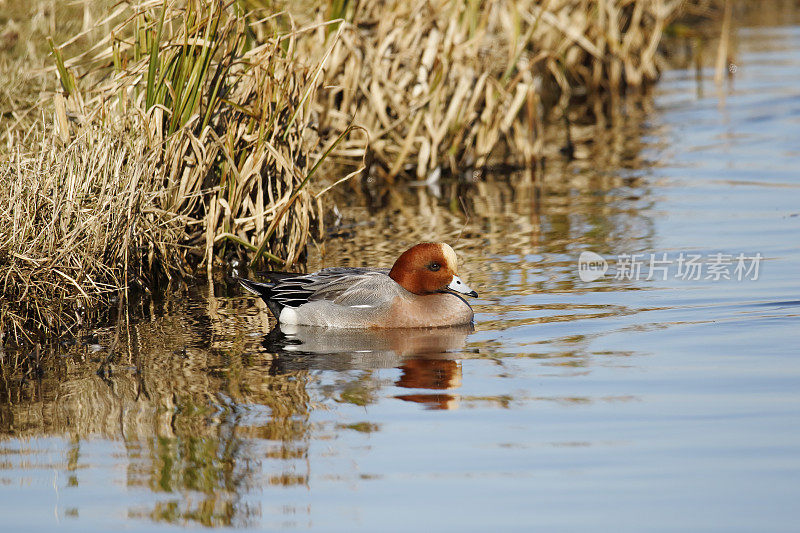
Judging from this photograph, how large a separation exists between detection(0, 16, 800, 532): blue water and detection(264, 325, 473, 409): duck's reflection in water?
0.02 meters

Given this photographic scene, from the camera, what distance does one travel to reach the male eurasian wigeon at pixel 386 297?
20.6 feet

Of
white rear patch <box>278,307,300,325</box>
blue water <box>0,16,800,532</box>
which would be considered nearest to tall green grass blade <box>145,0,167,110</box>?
blue water <box>0,16,800,532</box>

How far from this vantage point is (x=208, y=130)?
7031 mm

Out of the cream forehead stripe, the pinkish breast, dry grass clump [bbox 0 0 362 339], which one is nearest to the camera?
dry grass clump [bbox 0 0 362 339]

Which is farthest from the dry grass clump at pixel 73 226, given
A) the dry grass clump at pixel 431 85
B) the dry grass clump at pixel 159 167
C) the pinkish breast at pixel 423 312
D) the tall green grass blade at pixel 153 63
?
the dry grass clump at pixel 431 85

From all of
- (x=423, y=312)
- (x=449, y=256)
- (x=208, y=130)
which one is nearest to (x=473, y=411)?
(x=423, y=312)

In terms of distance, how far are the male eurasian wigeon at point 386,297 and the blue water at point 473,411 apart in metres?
0.16

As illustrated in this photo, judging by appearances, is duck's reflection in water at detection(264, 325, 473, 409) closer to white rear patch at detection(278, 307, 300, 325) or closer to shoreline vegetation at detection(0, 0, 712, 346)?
white rear patch at detection(278, 307, 300, 325)

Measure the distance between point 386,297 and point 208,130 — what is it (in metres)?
1.65

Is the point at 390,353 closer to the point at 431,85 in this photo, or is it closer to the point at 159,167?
the point at 159,167

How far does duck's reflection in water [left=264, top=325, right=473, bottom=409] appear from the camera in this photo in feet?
17.1

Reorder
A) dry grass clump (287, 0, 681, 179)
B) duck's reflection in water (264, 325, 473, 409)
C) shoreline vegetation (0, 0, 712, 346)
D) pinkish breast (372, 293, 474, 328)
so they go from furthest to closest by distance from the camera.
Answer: dry grass clump (287, 0, 681, 179) → pinkish breast (372, 293, 474, 328) → shoreline vegetation (0, 0, 712, 346) → duck's reflection in water (264, 325, 473, 409)

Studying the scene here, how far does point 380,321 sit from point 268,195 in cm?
166

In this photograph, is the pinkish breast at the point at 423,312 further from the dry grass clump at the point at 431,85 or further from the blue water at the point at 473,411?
the dry grass clump at the point at 431,85
